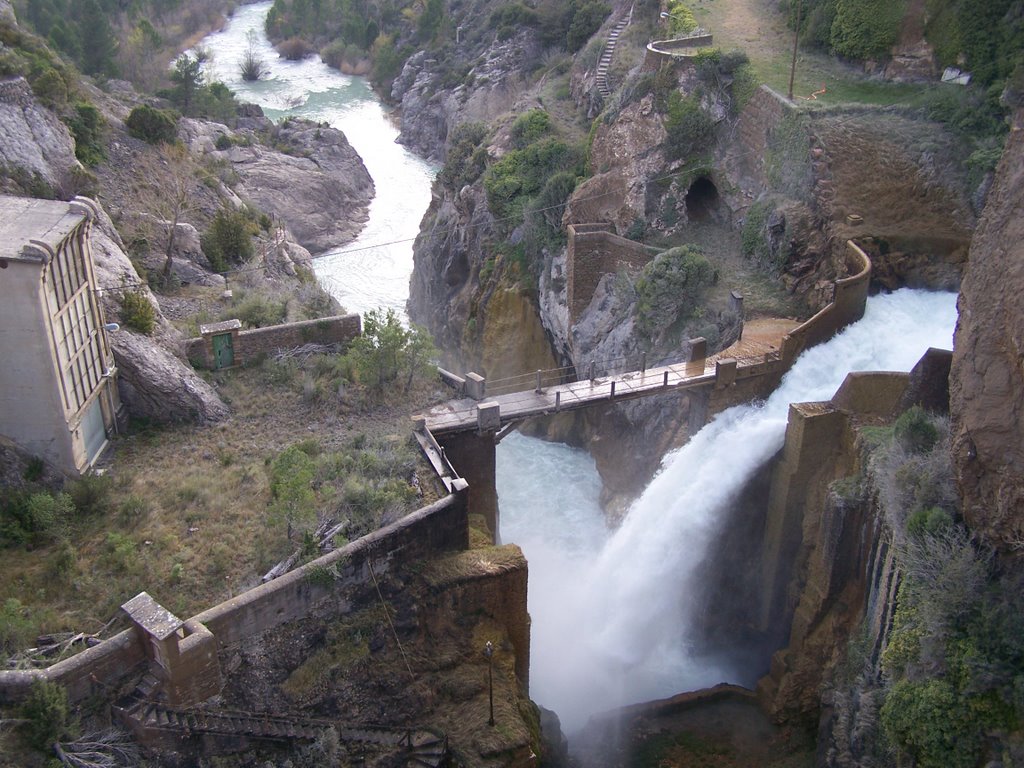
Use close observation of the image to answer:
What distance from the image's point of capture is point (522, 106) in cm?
4316

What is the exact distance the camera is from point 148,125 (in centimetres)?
3312

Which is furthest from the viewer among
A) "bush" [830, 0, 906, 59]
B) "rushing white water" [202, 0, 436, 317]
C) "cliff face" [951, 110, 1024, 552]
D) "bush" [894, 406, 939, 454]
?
"rushing white water" [202, 0, 436, 317]

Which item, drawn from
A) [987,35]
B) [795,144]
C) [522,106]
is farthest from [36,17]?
[987,35]

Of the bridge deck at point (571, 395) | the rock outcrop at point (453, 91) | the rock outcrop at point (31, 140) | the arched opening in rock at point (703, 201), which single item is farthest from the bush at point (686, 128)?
the rock outcrop at point (31, 140)

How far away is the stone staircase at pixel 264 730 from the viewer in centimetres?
1405

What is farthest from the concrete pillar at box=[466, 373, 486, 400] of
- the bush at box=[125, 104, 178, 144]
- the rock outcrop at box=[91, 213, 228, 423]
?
the bush at box=[125, 104, 178, 144]

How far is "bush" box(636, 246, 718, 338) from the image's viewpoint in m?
27.6

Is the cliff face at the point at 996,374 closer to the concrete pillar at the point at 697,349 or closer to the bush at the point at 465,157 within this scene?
the concrete pillar at the point at 697,349

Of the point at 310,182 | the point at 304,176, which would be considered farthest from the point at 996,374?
the point at 304,176

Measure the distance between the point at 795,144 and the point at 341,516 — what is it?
19.1m

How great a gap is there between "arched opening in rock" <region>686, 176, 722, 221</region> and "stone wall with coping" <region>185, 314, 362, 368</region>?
44.7 feet

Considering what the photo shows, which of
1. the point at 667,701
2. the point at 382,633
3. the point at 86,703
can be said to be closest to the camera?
the point at 86,703

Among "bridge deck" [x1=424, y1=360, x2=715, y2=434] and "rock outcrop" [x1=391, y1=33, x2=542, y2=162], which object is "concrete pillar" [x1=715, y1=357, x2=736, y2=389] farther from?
"rock outcrop" [x1=391, y1=33, x2=542, y2=162]

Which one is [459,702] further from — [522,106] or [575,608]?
[522,106]
